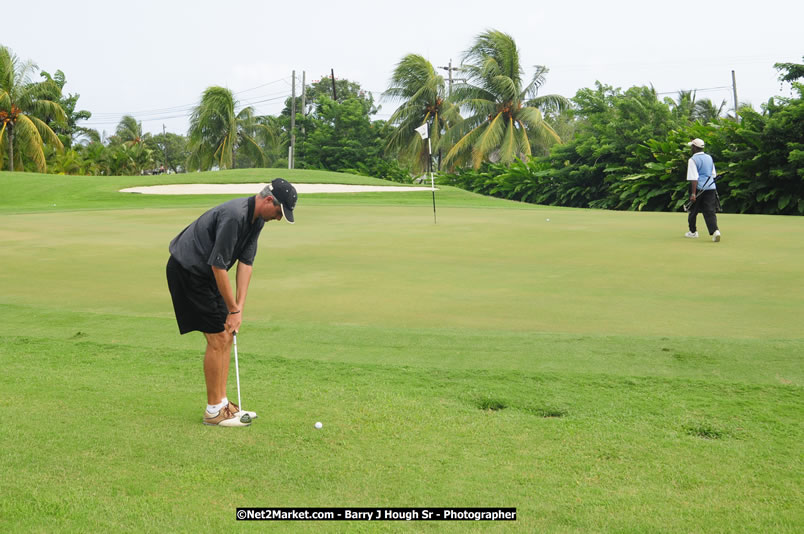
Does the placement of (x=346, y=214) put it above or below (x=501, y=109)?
below

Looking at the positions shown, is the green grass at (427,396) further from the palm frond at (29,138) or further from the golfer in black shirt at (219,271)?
the palm frond at (29,138)

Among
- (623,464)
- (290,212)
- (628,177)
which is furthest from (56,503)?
(628,177)

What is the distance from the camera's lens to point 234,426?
4.70m

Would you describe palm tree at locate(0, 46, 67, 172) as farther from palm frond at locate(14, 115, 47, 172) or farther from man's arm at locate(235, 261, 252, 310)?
man's arm at locate(235, 261, 252, 310)

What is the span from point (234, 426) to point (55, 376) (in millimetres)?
1896

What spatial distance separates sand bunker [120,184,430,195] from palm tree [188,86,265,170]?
92.4ft

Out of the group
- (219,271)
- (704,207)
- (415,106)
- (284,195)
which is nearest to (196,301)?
(219,271)

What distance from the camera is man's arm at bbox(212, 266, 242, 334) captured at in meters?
4.72

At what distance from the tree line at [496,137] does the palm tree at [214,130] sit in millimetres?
111

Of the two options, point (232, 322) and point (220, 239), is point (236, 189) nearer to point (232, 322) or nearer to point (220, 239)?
A: point (232, 322)

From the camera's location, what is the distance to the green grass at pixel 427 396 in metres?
3.67

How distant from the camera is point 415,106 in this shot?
183 ft

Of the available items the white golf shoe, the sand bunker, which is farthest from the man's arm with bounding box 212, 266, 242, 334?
the sand bunker

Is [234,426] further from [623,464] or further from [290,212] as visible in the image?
[623,464]
